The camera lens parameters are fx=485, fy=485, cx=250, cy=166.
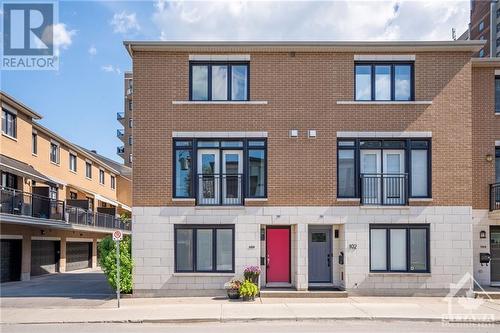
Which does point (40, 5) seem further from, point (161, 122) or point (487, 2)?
point (487, 2)

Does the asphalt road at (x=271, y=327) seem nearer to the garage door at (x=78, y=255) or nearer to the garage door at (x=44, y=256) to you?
the garage door at (x=44, y=256)

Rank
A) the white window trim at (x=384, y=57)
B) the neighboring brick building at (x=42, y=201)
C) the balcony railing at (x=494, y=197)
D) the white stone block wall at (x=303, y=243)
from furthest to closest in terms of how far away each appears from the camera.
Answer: the neighboring brick building at (x=42, y=201)
the balcony railing at (x=494, y=197)
the white window trim at (x=384, y=57)
the white stone block wall at (x=303, y=243)

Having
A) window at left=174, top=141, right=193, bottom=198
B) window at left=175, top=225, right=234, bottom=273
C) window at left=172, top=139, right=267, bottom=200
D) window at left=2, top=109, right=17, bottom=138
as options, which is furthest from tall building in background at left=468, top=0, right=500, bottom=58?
window at left=175, top=225, right=234, bottom=273

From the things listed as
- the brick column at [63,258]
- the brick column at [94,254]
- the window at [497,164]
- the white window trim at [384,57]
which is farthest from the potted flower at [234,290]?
the brick column at [94,254]

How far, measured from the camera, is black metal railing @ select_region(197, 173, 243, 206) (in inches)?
691

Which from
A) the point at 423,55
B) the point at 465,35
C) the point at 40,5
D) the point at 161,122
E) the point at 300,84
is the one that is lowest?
the point at 161,122

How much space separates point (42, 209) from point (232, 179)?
1242cm

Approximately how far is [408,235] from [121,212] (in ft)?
116

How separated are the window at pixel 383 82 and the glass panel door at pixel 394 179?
6.92ft

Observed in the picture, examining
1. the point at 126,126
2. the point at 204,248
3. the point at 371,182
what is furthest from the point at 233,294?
the point at 126,126

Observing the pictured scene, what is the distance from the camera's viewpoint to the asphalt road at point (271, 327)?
12.0 metres

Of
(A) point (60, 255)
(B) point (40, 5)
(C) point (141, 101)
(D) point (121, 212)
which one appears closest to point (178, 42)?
(C) point (141, 101)

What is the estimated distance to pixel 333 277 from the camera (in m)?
18.1

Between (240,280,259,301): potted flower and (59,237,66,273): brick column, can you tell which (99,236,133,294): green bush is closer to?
(240,280,259,301): potted flower
